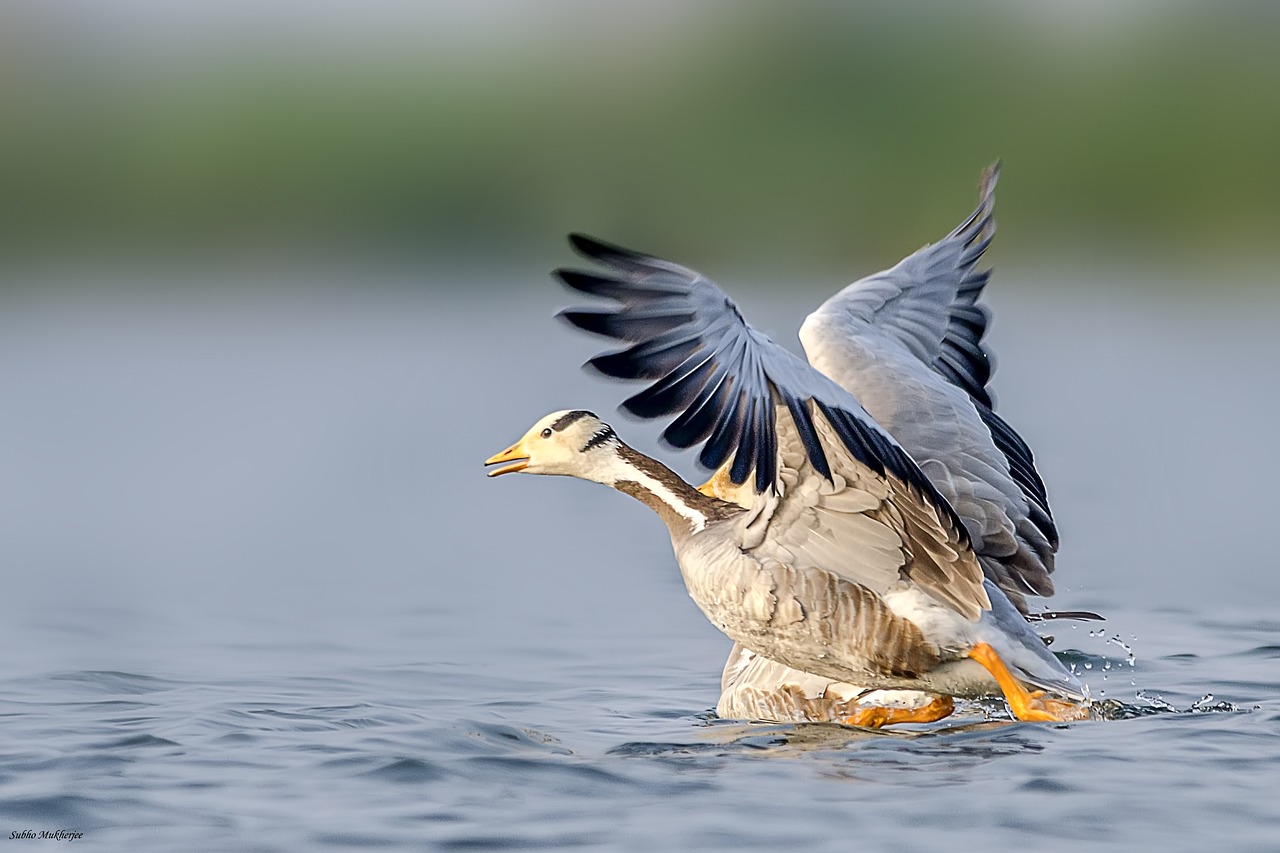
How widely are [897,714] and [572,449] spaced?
200 cm

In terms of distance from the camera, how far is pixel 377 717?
8898 mm

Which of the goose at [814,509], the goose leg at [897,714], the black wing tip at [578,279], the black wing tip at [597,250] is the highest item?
the black wing tip at [597,250]

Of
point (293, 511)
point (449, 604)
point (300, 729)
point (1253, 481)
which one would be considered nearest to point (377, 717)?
point (300, 729)

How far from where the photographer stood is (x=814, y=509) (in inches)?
345

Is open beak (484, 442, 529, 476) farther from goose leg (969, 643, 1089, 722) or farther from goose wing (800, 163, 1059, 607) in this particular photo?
goose leg (969, 643, 1089, 722)

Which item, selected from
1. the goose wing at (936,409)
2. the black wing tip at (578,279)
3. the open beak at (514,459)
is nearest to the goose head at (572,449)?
the open beak at (514,459)

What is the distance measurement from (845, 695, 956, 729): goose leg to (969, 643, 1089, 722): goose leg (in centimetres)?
57

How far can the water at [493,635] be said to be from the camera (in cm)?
725

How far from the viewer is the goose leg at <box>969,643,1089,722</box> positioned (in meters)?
8.71

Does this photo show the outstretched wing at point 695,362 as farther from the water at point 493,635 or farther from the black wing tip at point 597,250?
the water at point 493,635

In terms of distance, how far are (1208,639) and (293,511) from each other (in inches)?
310

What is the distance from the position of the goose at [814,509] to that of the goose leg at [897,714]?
10 millimetres

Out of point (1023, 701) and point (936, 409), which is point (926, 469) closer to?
point (936, 409)

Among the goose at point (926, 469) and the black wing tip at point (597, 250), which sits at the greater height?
the black wing tip at point (597, 250)
